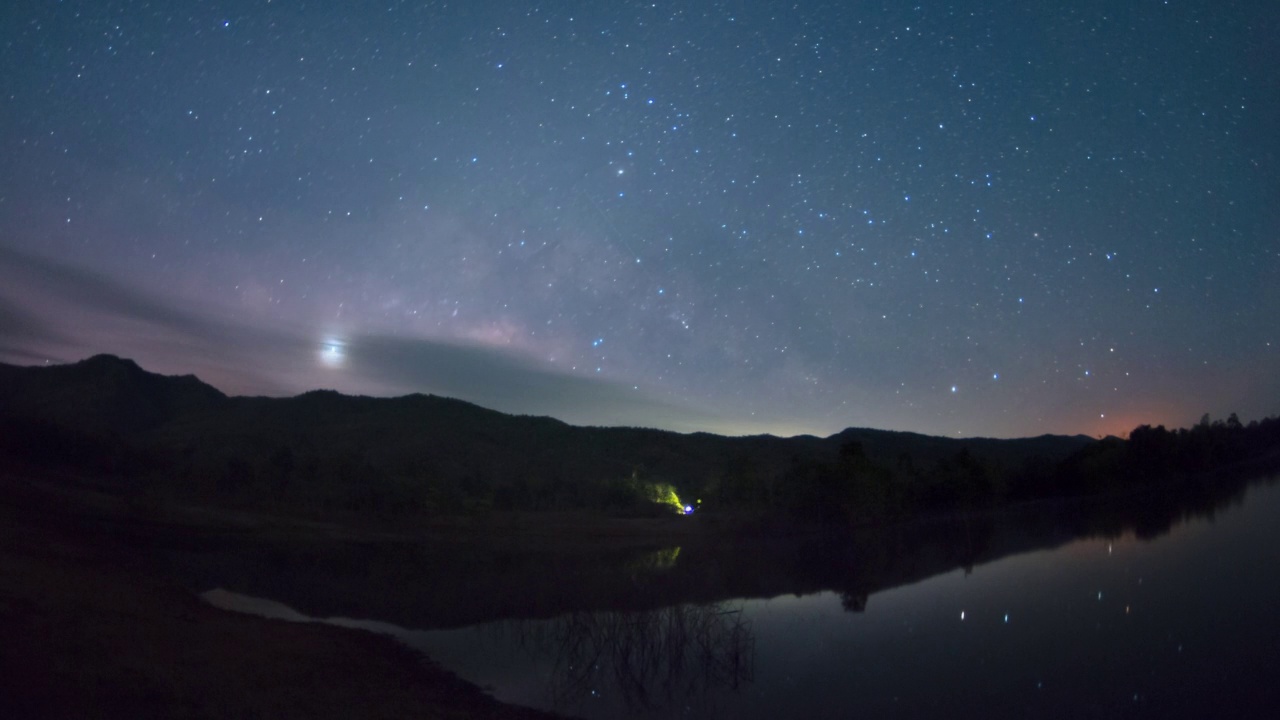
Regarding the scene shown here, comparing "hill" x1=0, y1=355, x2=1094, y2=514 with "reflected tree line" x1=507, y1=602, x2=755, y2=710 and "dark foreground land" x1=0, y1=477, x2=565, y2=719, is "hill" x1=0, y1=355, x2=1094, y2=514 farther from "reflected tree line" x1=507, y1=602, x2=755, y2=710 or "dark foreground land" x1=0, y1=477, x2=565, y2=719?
"reflected tree line" x1=507, y1=602, x2=755, y2=710

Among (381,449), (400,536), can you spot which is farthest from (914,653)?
(381,449)

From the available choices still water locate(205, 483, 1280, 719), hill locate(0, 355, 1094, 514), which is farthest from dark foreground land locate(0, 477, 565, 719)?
hill locate(0, 355, 1094, 514)

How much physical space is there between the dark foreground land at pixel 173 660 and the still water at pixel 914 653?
155 centimetres

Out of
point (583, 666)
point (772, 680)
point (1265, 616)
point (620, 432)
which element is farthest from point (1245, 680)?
point (620, 432)

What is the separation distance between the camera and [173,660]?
38.5 feet

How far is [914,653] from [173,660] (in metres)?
14.0

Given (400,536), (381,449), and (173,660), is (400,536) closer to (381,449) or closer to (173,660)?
(173,660)

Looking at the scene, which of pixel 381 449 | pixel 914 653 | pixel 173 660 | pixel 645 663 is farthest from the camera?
pixel 381 449

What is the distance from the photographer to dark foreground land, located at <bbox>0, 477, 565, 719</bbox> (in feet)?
31.3

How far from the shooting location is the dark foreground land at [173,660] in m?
9.53

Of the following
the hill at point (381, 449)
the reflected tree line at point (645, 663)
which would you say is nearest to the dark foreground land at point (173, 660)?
the reflected tree line at point (645, 663)

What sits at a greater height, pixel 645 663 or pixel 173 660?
pixel 173 660

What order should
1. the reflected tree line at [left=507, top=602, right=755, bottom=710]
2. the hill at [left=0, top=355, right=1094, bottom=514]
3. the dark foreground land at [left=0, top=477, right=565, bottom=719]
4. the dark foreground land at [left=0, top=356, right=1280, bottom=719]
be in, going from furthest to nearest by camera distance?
the hill at [left=0, top=355, right=1094, bottom=514], the reflected tree line at [left=507, top=602, right=755, bottom=710], the dark foreground land at [left=0, top=356, right=1280, bottom=719], the dark foreground land at [left=0, top=477, right=565, bottom=719]

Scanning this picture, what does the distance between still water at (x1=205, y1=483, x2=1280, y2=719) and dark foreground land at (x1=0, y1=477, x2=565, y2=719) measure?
1552 mm
